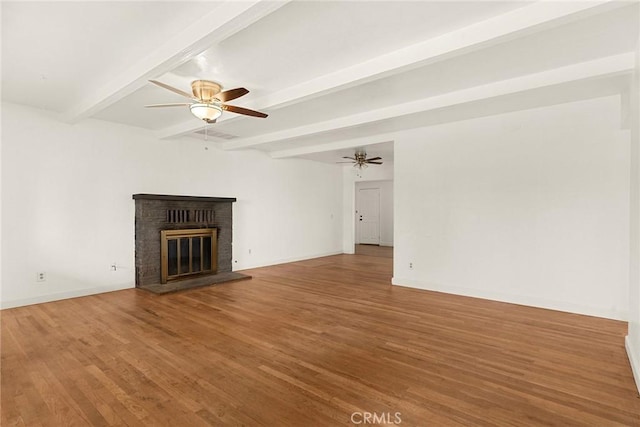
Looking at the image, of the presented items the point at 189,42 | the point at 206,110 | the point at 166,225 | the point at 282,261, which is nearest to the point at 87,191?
the point at 166,225

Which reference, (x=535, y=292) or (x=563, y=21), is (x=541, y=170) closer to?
(x=535, y=292)

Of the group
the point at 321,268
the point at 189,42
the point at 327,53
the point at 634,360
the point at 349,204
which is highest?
the point at 327,53

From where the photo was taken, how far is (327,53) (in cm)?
285

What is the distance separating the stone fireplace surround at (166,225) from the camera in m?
5.36

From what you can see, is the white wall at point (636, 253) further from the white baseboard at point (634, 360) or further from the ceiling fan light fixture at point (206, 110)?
the ceiling fan light fixture at point (206, 110)

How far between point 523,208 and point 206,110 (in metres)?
4.30

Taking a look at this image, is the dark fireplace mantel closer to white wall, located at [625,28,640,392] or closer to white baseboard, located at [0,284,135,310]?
white baseboard, located at [0,284,135,310]

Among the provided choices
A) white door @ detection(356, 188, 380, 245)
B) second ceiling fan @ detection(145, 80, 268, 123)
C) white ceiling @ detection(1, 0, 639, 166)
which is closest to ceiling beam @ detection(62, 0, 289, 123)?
white ceiling @ detection(1, 0, 639, 166)

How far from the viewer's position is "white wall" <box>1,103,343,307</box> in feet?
14.0

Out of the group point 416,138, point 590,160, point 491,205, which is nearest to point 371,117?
point 416,138

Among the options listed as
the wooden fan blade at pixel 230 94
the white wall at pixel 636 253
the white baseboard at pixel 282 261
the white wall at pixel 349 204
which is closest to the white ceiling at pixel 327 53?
the wooden fan blade at pixel 230 94

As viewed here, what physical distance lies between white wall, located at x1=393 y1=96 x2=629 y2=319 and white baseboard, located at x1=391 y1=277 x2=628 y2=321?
1cm

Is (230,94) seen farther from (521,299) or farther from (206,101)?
(521,299)

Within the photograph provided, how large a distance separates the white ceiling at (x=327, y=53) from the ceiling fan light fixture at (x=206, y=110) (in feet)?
1.06
